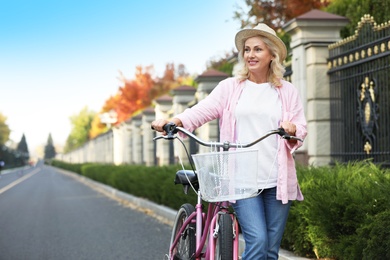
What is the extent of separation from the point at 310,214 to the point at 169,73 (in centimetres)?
5151

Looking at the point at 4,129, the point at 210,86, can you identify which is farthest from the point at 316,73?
the point at 4,129

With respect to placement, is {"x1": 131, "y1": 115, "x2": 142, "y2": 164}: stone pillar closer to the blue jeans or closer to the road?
the road

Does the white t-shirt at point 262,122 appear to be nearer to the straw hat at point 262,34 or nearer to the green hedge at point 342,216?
the straw hat at point 262,34

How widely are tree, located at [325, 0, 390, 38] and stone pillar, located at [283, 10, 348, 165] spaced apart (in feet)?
2.69

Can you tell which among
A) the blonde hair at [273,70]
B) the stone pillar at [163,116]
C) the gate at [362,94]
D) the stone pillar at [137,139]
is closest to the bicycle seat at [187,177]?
the blonde hair at [273,70]

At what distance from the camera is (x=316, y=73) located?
1084cm

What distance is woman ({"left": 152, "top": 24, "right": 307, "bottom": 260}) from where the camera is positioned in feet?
13.0

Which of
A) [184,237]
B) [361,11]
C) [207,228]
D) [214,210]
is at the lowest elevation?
[184,237]

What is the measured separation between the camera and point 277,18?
22891 millimetres

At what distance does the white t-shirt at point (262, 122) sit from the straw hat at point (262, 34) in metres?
0.24

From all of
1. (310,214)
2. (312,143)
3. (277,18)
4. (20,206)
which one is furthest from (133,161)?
(310,214)

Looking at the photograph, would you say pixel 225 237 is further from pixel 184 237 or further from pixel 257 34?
pixel 257 34

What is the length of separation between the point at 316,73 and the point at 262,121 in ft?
22.8

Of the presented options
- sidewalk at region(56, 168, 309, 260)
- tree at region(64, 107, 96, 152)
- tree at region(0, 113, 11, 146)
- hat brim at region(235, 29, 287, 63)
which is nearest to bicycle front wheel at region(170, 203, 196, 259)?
hat brim at region(235, 29, 287, 63)
